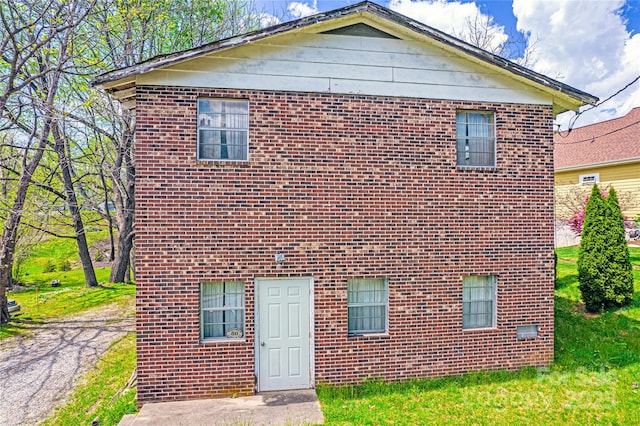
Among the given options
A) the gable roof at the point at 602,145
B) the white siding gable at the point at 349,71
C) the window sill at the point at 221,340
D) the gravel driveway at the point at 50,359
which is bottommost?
the gravel driveway at the point at 50,359

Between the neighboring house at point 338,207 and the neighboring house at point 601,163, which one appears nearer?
the neighboring house at point 338,207

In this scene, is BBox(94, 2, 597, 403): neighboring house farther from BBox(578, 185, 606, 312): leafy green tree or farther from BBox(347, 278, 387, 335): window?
BBox(578, 185, 606, 312): leafy green tree

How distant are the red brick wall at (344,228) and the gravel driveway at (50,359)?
9.22 feet

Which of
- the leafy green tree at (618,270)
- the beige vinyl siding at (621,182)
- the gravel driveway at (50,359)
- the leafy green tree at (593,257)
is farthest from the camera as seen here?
the beige vinyl siding at (621,182)

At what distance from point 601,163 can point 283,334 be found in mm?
20765

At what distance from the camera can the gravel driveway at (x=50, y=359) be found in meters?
7.42

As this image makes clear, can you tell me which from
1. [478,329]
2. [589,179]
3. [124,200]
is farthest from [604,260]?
[124,200]

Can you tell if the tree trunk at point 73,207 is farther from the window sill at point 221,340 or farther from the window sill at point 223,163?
the window sill at point 221,340

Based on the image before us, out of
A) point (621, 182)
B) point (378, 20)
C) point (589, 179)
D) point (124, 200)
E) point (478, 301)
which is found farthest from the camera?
point (589, 179)

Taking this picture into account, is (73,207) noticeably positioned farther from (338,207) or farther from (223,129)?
(338,207)

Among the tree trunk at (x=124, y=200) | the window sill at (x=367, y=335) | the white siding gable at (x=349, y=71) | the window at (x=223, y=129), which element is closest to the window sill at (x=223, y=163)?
the window at (x=223, y=129)

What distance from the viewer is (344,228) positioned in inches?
282

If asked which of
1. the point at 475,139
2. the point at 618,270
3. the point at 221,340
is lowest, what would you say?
the point at 221,340

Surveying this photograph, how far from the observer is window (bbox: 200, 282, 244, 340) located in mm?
6832
